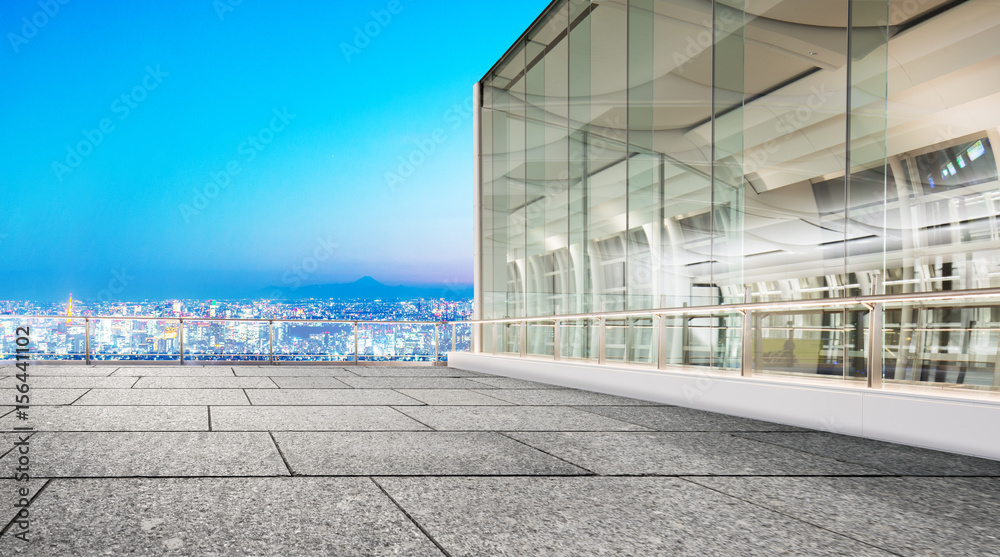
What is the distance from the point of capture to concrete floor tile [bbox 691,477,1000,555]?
2.64m

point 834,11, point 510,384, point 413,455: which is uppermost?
point 834,11

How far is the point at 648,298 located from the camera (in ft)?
34.0

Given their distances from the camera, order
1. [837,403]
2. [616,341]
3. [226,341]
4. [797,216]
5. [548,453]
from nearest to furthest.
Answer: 1. [548,453]
2. [837,403]
3. [797,216]
4. [616,341]
5. [226,341]

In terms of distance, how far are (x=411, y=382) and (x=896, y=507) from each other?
26.7 ft

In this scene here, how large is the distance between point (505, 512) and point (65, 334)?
13.7 meters

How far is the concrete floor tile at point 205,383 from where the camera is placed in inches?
351

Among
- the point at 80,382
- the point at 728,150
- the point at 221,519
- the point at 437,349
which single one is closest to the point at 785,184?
the point at 728,150

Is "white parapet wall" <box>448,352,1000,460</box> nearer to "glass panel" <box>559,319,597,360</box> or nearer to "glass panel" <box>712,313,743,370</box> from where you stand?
"glass panel" <box>712,313,743,370</box>

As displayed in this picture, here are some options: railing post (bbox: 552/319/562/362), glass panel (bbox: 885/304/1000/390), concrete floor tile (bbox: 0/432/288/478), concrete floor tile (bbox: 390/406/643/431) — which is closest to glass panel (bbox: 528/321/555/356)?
railing post (bbox: 552/319/562/362)

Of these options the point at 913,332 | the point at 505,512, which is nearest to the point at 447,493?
the point at 505,512

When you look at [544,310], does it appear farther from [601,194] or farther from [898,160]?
[898,160]

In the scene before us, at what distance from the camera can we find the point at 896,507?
3148mm

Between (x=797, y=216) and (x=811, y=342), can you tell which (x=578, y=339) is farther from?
(x=811, y=342)

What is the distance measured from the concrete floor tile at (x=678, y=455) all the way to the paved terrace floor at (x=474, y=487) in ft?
0.09
